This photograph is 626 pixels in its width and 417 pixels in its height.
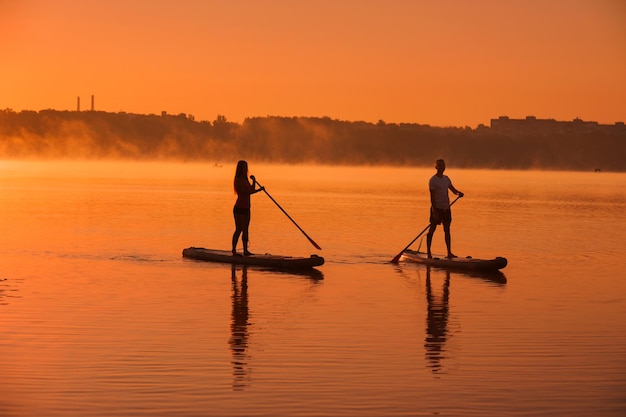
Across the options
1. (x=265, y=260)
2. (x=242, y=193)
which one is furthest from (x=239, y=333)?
(x=242, y=193)

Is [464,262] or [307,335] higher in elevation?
[464,262]

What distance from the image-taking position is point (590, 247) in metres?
36.1

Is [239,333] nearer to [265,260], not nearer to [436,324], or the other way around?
[436,324]

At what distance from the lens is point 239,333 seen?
16.7 meters

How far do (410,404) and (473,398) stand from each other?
0.70 meters

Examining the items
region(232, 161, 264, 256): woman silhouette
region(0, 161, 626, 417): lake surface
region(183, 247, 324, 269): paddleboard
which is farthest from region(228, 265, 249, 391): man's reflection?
region(232, 161, 264, 256): woman silhouette

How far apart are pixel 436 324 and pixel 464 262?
327 inches

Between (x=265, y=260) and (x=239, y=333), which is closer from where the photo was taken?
(x=239, y=333)

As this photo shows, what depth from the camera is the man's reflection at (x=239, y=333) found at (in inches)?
532

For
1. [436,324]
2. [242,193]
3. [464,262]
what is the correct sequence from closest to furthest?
[436,324] < [464,262] < [242,193]

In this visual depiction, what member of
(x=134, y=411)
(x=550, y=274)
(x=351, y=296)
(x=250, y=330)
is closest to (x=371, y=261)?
(x=550, y=274)

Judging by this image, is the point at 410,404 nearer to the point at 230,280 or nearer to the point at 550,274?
the point at 230,280

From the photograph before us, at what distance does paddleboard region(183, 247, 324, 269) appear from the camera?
25.7m

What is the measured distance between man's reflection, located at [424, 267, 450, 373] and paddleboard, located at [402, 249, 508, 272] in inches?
59.0
